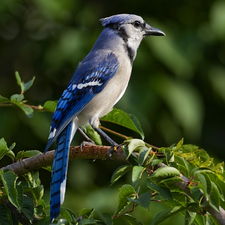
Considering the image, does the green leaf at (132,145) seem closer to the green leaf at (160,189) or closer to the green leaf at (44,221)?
the green leaf at (160,189)

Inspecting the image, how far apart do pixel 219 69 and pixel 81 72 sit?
1598 mm

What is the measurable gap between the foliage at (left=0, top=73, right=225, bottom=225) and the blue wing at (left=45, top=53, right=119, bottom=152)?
21.8 inches

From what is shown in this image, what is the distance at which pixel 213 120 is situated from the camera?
386 cm

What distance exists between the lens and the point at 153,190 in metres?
1.50

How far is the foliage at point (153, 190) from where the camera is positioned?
144 cm

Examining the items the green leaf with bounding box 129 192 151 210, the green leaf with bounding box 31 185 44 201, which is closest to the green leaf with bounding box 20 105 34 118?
the green leaf with bounding box 31 185 44 201

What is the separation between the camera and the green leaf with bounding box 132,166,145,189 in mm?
1477

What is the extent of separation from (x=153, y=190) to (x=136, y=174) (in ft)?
0.27

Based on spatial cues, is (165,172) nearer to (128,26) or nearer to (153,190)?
(153,190)

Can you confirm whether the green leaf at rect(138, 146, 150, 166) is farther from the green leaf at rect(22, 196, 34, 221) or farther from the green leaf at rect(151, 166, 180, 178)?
the green leaf at rect(22, 196, 34, 221)

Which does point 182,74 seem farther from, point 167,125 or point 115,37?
point 115,37

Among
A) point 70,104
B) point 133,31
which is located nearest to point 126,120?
point 70,104

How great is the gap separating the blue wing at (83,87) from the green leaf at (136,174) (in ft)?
2.47

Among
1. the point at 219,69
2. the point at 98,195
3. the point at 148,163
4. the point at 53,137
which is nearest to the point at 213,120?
the point at 219,69
